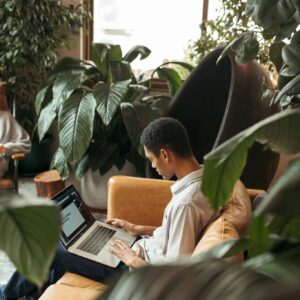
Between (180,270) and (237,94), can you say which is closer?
(180,270)

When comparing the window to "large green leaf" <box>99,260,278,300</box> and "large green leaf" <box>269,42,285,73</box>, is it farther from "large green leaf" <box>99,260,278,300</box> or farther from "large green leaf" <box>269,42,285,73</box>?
"large green leaf" <box>99,260,278,300</box>

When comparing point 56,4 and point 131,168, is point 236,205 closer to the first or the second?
point 131,168

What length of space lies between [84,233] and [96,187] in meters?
1.40

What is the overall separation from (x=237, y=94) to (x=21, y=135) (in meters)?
1.61

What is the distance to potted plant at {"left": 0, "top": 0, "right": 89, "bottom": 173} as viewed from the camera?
3.57 metres

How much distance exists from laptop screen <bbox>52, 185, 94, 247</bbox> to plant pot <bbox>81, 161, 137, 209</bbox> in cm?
128

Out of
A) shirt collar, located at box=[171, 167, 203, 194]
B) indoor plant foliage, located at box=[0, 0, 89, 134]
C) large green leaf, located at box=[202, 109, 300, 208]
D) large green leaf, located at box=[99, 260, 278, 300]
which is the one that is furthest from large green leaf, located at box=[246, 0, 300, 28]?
indoor plant foliage, located at box=[0, 0, 89, 134]

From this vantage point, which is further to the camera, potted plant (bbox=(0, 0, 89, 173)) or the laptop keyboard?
potted plant (bbox=(0, 0, 89, 173))

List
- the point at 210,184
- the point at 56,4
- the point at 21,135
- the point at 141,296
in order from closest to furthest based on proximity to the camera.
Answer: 1. the point at 141,296
2. the point at 210,184
3. the point at 21,135
4. the point at 56,4

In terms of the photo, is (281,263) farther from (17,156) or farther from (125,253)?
(17,156)

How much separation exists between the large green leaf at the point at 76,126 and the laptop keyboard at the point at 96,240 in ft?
3.16

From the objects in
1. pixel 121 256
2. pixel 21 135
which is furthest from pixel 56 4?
pixel 121 256

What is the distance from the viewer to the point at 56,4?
375cm

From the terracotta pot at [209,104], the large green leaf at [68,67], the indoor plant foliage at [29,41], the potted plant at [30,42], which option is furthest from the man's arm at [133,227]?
the indoor plant foliage at [29,41]
